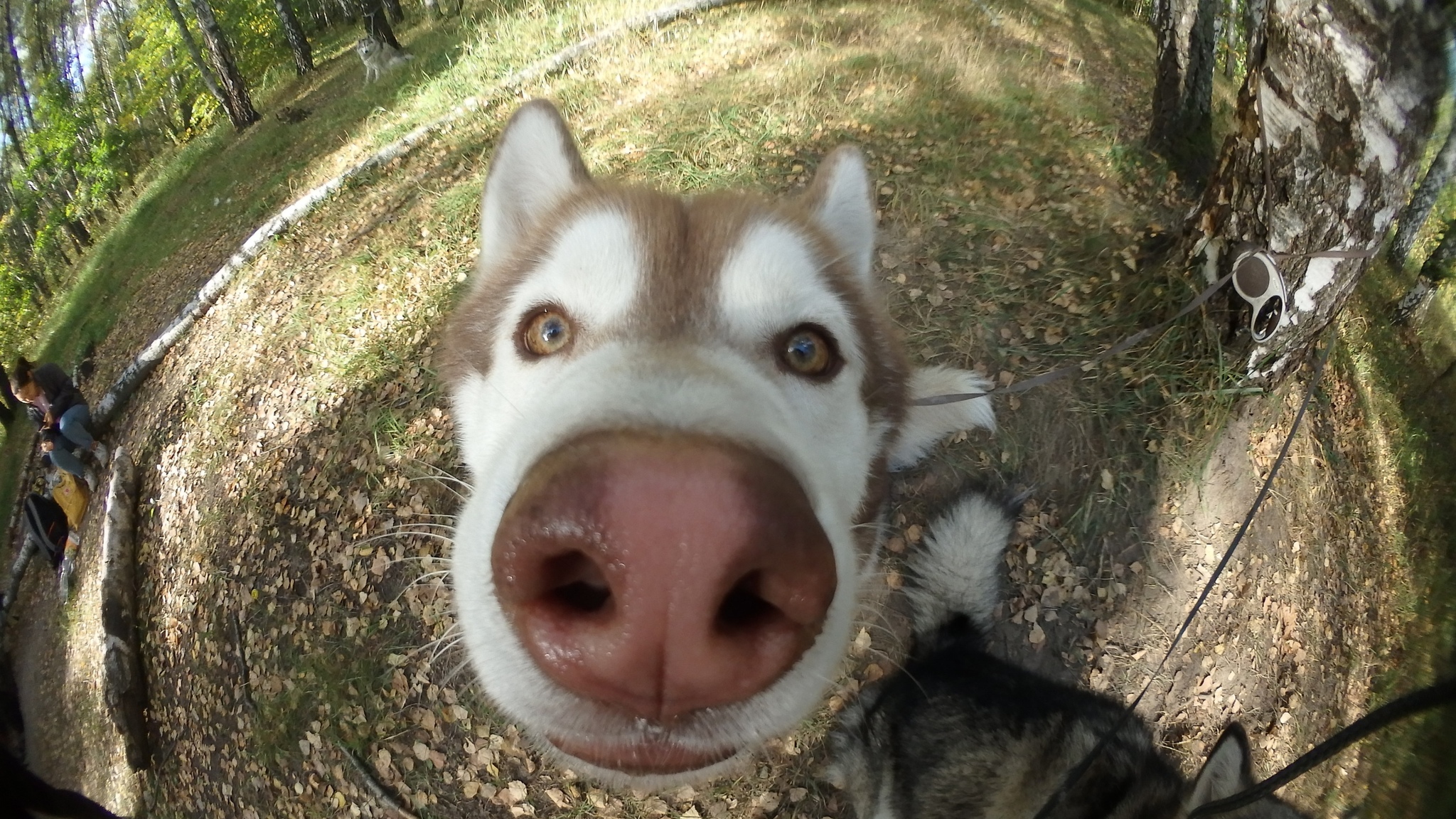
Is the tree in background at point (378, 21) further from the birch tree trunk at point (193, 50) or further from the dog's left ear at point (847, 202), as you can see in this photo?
the dog's left ear at point (847, 202)

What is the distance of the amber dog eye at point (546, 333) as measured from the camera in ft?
5.96

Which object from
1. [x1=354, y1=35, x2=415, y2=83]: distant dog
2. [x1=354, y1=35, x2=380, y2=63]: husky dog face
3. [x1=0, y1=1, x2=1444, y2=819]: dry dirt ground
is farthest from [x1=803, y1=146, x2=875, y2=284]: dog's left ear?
[x1=354, y1=35, x2=380, y2=63]: husky dog face

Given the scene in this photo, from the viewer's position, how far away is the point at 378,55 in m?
10.4

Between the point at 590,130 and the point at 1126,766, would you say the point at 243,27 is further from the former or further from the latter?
the point at 1126,766

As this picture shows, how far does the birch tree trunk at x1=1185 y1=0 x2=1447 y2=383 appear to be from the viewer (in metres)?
1.90

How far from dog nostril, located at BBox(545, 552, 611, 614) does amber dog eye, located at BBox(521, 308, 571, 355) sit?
93 cm

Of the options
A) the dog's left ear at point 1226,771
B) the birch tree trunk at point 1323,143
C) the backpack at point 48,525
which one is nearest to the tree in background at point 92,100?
the backpack at point 48,525

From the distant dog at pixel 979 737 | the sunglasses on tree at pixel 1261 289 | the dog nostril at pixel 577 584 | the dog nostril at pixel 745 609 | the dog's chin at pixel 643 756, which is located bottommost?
the distant dog at pixel 979 737

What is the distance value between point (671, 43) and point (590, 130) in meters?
1.87

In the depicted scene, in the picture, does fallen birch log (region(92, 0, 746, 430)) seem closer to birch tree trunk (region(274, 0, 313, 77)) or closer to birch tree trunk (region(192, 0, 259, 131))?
birch tree trunk (region(192, 0, 259, 131))

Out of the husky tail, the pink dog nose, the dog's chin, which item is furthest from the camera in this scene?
the husky tail

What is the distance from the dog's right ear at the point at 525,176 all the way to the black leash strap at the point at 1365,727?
105 inches

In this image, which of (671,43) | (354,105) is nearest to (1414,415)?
(671,43)

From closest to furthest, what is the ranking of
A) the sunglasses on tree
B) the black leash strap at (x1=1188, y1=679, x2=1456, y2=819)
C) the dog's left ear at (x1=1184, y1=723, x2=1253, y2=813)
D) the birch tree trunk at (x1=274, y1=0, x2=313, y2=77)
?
the black leash strap at (x1=1188, y1=679, x2=1456, y2=819) → the dog's left ear at (x1=1184, y1=723, x2=1253, y2=813) → the sunglasses on tree → the birch tree trunk at (x1=274, y1=0, x2=313, y2=77)
